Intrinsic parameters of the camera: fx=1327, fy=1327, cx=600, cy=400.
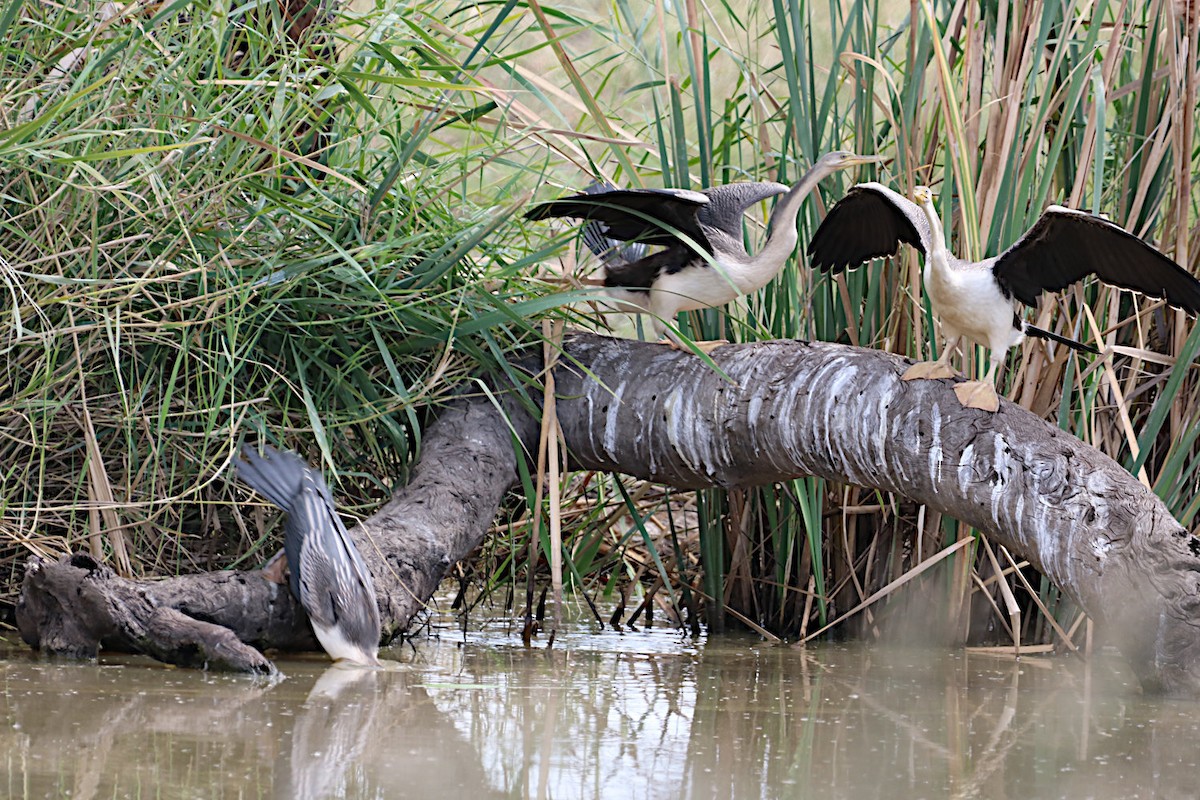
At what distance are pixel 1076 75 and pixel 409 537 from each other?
77.6 inches

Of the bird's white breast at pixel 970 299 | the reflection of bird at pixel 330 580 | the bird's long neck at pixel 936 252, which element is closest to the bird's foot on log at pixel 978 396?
the bird's white breast at pixel 970 299

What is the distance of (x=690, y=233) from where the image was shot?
3.27 metres

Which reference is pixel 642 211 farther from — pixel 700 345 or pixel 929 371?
pixel 929 371

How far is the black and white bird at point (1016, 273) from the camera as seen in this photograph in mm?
2717

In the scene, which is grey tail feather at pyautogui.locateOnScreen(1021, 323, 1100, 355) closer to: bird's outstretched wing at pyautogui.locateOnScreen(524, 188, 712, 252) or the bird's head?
Answer: the bird's head

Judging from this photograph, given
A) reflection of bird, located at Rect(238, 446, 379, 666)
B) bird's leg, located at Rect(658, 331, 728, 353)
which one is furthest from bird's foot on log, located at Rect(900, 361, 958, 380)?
reflection of bird, located at Rect(238, 446, 379, 666)

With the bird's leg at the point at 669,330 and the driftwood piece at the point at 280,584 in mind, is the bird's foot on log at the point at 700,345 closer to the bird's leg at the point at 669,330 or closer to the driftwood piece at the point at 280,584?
Answer: the bird's leg at the point at 669,330

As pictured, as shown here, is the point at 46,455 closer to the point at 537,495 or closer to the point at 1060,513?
the point at 537,495

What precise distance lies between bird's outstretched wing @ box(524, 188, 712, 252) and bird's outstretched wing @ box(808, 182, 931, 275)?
285mm

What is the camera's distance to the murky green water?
1801 millimetres

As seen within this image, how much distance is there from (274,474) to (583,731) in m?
1.04

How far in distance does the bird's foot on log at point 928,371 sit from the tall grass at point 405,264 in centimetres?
39

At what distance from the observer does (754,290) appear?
335 cm

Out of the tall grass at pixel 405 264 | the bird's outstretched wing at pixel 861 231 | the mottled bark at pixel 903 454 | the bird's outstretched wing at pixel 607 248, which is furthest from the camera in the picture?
the bird's outstretched wing at pixel 607 248
